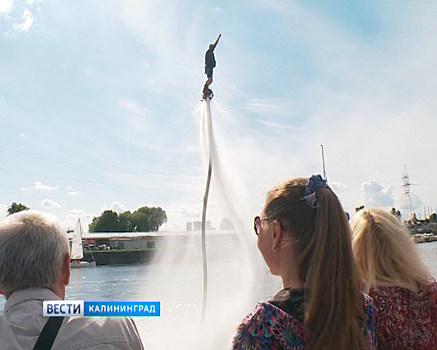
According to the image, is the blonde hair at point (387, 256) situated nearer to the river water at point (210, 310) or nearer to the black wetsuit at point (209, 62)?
the black wetsuit at point (209, 62)

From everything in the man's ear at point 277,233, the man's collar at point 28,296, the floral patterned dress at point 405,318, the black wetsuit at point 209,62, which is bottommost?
the floral patterned dress at point 405,318

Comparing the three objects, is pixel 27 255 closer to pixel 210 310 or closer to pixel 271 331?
pixel 271 331

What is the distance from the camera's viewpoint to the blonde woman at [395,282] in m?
3.12

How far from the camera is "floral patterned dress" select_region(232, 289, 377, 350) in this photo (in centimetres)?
216

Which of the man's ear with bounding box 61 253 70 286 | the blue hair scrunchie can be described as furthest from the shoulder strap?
the blue hair scrunchie

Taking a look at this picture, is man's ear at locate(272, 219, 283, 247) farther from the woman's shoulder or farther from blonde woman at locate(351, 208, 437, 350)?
blonde woman at locate(351, 208, 437, 350)

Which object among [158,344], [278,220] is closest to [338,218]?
[278,220]

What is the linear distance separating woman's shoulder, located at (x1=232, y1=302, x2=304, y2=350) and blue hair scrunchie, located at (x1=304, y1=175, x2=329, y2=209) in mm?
575

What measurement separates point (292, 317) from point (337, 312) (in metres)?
0.23

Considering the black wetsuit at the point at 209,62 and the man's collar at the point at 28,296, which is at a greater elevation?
the black wetsuit at the point at 209,62

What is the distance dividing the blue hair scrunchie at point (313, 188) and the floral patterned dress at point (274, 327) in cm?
50

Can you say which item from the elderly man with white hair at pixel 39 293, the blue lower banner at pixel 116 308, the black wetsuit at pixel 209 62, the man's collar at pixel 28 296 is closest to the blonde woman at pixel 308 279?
the blue lower banner at pixel 116 308

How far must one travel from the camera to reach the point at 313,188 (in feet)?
8.05

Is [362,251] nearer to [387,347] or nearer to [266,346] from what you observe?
[387,347]
